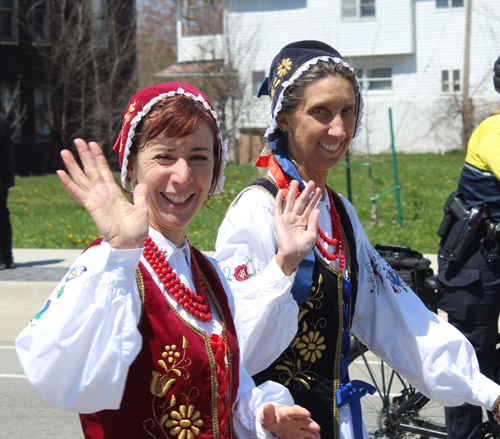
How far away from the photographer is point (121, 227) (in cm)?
146

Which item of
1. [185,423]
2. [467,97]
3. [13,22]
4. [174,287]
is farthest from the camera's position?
[467,97]

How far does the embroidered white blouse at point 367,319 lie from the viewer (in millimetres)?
1979

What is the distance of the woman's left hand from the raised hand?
390 millimetres

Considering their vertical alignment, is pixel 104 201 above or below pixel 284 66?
below

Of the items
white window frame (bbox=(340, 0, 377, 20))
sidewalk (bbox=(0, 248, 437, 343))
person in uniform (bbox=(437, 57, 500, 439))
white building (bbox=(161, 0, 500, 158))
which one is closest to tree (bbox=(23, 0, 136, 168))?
white building (bbox=(161, 0, 500, 158))

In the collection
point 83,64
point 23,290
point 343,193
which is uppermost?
point 83,64

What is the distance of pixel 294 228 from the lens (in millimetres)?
2004

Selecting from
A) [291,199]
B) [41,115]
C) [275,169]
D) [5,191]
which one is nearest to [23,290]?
[5,191]

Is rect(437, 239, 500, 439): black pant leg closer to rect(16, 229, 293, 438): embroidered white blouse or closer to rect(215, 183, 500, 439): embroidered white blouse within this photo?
rect(215, 183, 500, 439): embroidered white blouse

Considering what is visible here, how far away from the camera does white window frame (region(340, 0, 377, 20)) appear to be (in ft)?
91.5

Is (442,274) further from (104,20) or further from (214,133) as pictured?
(104,20)

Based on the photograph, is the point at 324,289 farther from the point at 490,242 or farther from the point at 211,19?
the point at 211,19

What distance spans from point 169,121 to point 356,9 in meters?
27.9

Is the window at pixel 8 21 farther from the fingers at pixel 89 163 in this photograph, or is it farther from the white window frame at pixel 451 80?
the fingers at pixel 89 163
